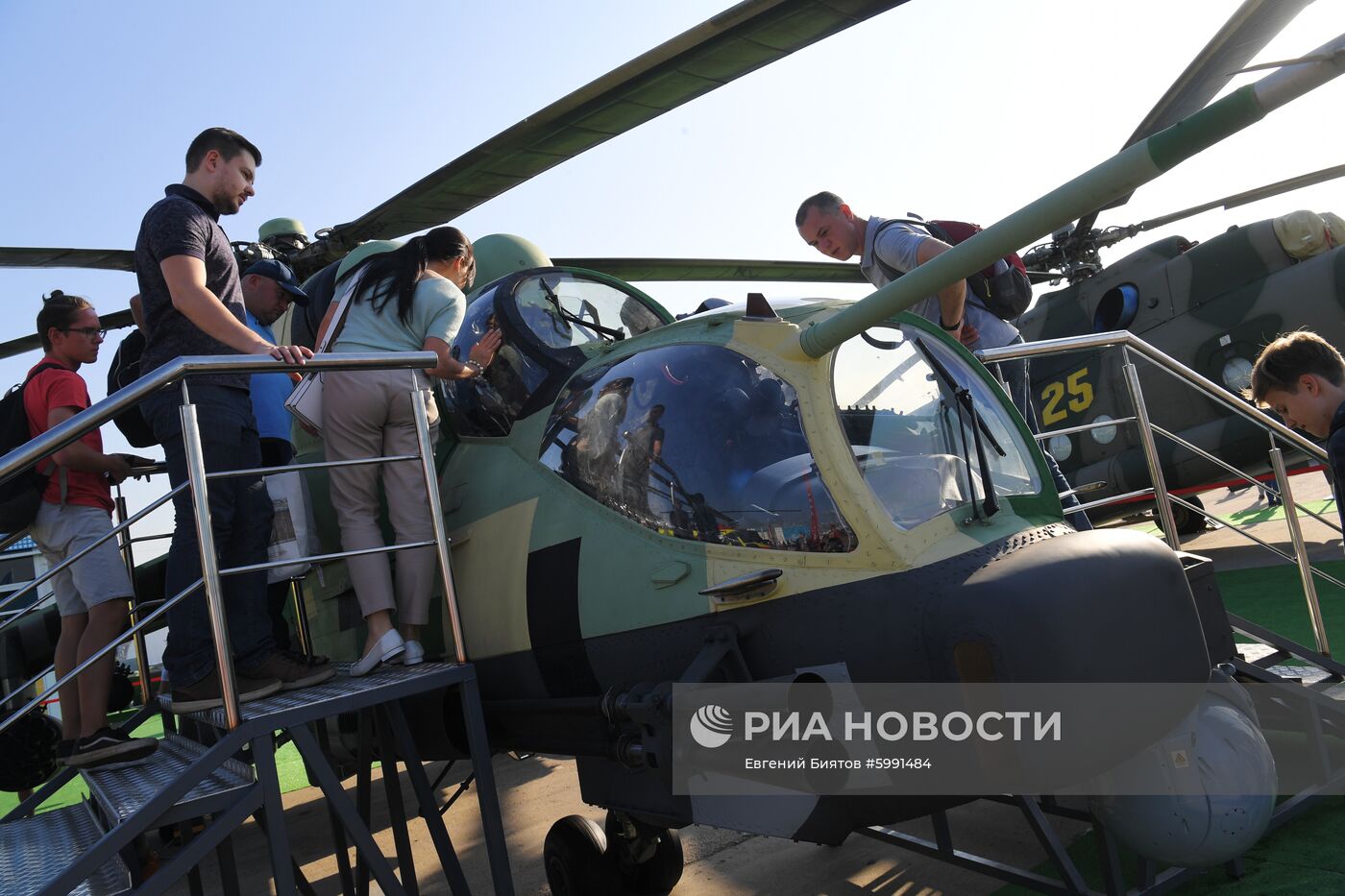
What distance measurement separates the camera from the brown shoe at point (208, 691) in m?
2.95

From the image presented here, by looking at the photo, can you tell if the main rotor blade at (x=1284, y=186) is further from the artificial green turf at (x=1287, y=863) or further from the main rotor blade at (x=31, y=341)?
the main rotor blade at (x=31, y=341)

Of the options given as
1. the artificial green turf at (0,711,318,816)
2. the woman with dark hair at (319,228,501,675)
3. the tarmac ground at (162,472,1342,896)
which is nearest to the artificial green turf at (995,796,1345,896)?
the tarmac ground at (162,472,1342,896)

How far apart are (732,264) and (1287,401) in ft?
15.3

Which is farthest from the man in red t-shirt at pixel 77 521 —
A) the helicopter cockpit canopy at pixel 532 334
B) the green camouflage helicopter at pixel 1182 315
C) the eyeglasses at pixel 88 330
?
the green camouflage helicopter at pixel 1182 315

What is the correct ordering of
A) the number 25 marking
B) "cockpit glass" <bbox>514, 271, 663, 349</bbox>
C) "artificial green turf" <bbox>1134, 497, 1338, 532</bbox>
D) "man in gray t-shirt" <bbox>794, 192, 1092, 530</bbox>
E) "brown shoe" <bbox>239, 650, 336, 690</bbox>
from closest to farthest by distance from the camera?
"brown shoe" <bbox>239, 650, 336, 690</bbox>
"cockpit glass" <bbox>514, 271, 663, 349</bbox>
"man in gray t-shirt" <bbox>794, 192, 1092, 530</bbox>
the number 25 marking
"artificial green turf" <bbox>1134, 497, 1338, 532</bbox>

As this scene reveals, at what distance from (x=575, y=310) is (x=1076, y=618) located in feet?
8.04

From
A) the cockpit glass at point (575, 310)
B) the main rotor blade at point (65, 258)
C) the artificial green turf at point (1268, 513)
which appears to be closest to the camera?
the cockpit glass at point (575, 310)

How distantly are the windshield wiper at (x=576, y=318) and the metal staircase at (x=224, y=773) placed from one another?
876 millimetres

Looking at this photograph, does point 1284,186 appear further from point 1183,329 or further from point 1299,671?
point 1299,671

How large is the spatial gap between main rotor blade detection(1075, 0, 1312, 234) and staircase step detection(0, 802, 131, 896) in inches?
178

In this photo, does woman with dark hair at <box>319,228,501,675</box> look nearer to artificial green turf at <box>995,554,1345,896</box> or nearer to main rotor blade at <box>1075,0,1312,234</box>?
artificial green turf at <box>995,554,1345,896</box>

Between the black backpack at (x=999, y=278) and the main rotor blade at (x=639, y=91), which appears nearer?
the main rotor blade at (x=639, y=91)

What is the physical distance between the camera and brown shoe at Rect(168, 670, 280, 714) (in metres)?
2.95

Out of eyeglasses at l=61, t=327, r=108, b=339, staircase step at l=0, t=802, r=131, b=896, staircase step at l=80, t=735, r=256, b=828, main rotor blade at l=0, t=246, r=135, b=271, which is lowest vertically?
staircase step at l=0, t=802, r=131, b=896
